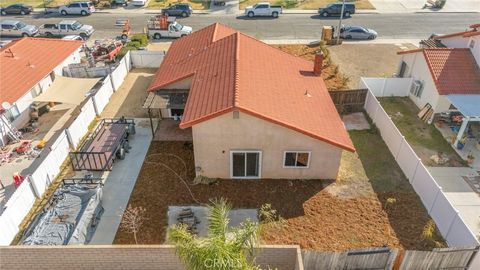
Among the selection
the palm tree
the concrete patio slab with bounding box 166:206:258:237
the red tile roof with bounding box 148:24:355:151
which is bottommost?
the concrete patio slab with bounding box 166:206:258:237

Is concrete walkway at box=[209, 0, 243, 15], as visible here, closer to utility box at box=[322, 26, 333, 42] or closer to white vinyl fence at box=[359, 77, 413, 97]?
utility box at box=[322, 26, 333, 42]

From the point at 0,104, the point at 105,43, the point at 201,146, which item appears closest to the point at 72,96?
the point at 0,104

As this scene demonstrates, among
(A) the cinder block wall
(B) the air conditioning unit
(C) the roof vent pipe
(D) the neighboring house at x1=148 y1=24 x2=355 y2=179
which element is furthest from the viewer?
(B) the air conditioning unit

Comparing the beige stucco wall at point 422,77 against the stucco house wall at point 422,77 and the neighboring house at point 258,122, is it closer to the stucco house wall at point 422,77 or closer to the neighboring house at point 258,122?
the stucco house wall at point 422,77

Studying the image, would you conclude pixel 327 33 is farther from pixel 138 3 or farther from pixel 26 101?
pixel 26 101

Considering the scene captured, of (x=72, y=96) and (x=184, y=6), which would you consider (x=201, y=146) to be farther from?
(x=184, y=6)

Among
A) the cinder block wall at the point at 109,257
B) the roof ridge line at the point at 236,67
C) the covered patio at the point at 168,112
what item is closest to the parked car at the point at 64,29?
the covered patio at the point at 168,112

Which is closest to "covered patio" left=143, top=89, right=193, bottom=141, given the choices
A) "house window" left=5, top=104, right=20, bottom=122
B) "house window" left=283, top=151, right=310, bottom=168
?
"house window" left=283, top=151, right=310, bottom=168
